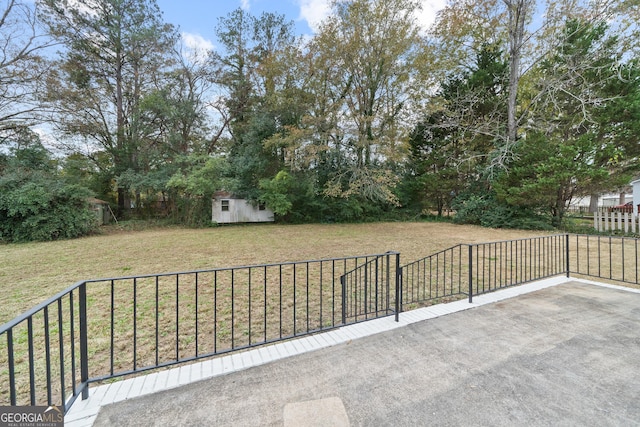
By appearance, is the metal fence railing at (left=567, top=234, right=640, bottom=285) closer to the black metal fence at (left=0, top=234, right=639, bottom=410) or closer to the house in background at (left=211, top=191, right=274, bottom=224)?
the black metal fence at (left=0, top=234, right=639, bottom=410)

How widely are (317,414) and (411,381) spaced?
768 mm

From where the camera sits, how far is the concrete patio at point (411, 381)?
5.47 ft

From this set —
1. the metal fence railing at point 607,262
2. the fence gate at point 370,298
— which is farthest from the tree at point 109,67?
the metal fence railing at point 607,262

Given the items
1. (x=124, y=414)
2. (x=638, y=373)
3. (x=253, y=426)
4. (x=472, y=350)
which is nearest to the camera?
(x=253, y=426)

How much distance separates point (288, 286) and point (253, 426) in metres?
3.03

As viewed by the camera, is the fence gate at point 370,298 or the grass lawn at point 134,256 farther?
the grass lawn at point 134,256

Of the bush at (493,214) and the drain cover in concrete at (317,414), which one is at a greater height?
the bush at (493,214)

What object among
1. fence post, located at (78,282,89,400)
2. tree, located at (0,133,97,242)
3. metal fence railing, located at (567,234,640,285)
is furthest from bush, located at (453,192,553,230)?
tree, located at (0,133,97,242)

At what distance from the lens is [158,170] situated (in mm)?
14148

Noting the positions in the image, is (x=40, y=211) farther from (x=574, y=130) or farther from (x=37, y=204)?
(x=574, y=130)

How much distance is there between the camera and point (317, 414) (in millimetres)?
1676

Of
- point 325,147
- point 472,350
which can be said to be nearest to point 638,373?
point 472,350

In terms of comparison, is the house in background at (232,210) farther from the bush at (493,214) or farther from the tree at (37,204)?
the bush at (493,214)

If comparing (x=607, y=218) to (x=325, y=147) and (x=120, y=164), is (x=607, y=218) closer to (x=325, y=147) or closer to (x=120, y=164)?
(x=325, y=147)
